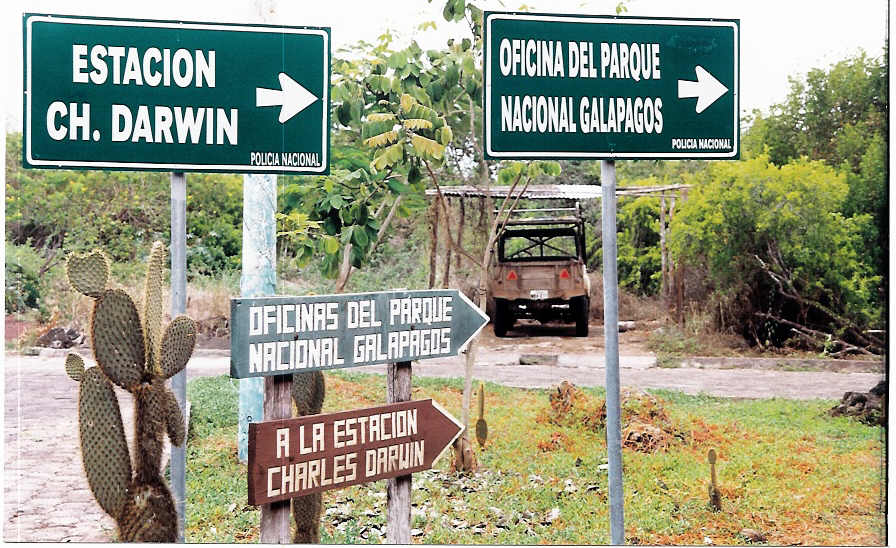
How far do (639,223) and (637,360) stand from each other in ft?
4.97

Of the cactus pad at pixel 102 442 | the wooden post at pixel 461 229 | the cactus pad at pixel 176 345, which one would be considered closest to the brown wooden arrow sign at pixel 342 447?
the cactus pad at pixel 176 345

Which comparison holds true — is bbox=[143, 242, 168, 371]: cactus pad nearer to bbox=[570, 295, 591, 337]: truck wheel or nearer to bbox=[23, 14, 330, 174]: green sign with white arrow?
bbox=[23, 14, 330, 174]: green sign with white arrow

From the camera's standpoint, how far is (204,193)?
25.4 ft

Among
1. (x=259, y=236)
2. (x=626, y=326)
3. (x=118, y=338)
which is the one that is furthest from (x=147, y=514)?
(x=626, y=326)

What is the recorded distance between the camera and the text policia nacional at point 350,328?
3.32 metres

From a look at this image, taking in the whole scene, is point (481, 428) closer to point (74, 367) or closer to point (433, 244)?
point (433, 244)

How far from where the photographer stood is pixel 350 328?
3486 mm

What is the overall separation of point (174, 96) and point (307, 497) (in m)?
1.85

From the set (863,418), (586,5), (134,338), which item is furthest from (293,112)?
(863,418)

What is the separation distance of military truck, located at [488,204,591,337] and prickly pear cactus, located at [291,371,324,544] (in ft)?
9.07

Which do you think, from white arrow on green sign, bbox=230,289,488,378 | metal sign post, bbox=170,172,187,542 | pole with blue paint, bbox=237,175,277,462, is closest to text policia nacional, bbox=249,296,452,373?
white arrow on green sign, bbox=230,289,488,378

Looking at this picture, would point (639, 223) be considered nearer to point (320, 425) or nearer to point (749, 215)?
point (749, 215)

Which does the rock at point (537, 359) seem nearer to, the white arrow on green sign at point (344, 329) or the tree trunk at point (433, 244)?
the tree trunk at point (433, 244)

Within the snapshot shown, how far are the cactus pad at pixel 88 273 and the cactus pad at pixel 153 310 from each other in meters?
0.18
